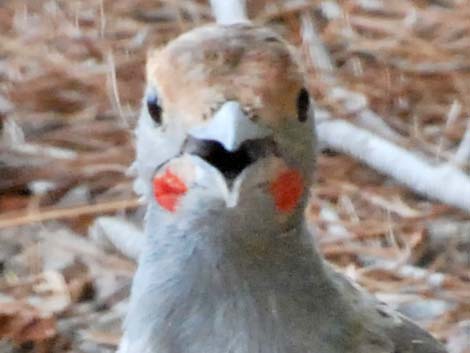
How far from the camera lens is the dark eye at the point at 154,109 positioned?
5.13ft

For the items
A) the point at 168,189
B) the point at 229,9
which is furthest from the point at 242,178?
the point at 229,9

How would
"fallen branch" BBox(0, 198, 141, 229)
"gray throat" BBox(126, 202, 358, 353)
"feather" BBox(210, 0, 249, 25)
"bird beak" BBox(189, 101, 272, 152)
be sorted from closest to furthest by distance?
"bird beak" BBox(189, 101, 272, 152)
"gray throat" BBox(126, 202, 358, 353)
"fallen branch" BBox(0, 198, 141, 229)
"feather" BBox(210, 0, 249, 25)

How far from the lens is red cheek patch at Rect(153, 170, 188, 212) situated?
1.51 metres

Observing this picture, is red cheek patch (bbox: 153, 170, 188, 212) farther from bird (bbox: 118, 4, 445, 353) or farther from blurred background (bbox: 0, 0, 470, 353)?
blurred background (bbox: 0, 0, 470, 353)

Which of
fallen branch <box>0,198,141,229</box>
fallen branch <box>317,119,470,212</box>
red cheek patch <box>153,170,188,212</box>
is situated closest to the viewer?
red cheek patch <box>153,170,188,212</box>

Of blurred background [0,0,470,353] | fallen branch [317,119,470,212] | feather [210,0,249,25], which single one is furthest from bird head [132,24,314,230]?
feather [210,0,249,25]

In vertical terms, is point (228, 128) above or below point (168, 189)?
above

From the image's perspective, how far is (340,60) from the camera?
359 cm

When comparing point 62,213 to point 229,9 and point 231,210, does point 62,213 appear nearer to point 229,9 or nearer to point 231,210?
point 229,9

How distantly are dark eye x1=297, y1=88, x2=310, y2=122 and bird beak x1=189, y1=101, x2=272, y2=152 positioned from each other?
0.09 m

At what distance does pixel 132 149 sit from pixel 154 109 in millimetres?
1772

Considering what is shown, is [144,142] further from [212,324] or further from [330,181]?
[330,181]

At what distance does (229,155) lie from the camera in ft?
4.74

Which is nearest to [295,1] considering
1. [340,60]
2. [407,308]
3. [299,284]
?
[340,60]
